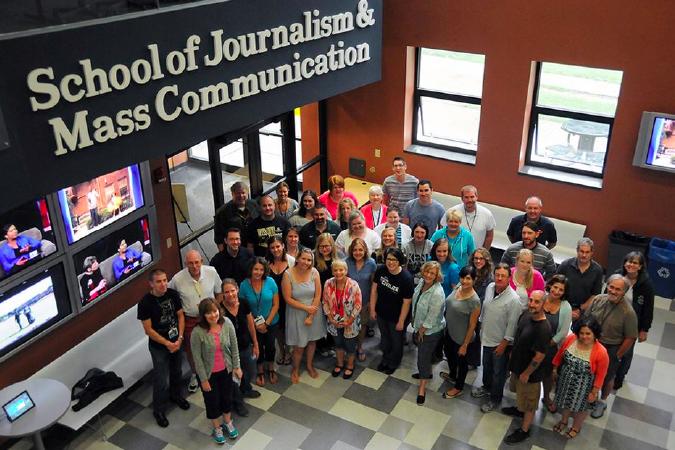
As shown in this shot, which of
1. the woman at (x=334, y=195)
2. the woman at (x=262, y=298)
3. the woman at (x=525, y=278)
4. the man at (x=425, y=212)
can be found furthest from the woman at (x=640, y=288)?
the woman at (x=262, y=298)

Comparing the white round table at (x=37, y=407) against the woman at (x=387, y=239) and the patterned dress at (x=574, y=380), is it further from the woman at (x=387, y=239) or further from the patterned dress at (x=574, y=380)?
the patterned dress at (x=574, y=380)

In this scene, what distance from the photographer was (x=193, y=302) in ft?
19.3

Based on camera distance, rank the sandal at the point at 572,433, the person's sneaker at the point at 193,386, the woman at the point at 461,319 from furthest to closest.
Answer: the person's sneaker at the point at 193,386, the sandal at the point at 572,433, the woman at the point at 461,319

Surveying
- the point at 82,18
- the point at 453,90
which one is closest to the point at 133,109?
the point at 82,18

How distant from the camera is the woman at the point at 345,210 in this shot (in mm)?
6922

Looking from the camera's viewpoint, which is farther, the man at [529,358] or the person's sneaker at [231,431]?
the person's sneaker at [231,431]

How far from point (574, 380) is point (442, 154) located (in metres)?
4.26

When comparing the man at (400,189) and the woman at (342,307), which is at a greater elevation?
the man at (400,189)

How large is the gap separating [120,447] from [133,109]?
295 centimetres

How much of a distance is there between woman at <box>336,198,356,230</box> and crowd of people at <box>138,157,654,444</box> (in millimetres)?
13

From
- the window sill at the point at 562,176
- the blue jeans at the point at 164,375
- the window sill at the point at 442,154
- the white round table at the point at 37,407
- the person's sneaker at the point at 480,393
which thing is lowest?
the person's sneaker at the point at 480,393

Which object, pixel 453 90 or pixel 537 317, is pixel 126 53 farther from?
pixel 453 90

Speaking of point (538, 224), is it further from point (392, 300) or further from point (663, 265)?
point (663, 265)

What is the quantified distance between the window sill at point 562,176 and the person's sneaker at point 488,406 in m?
3.27
